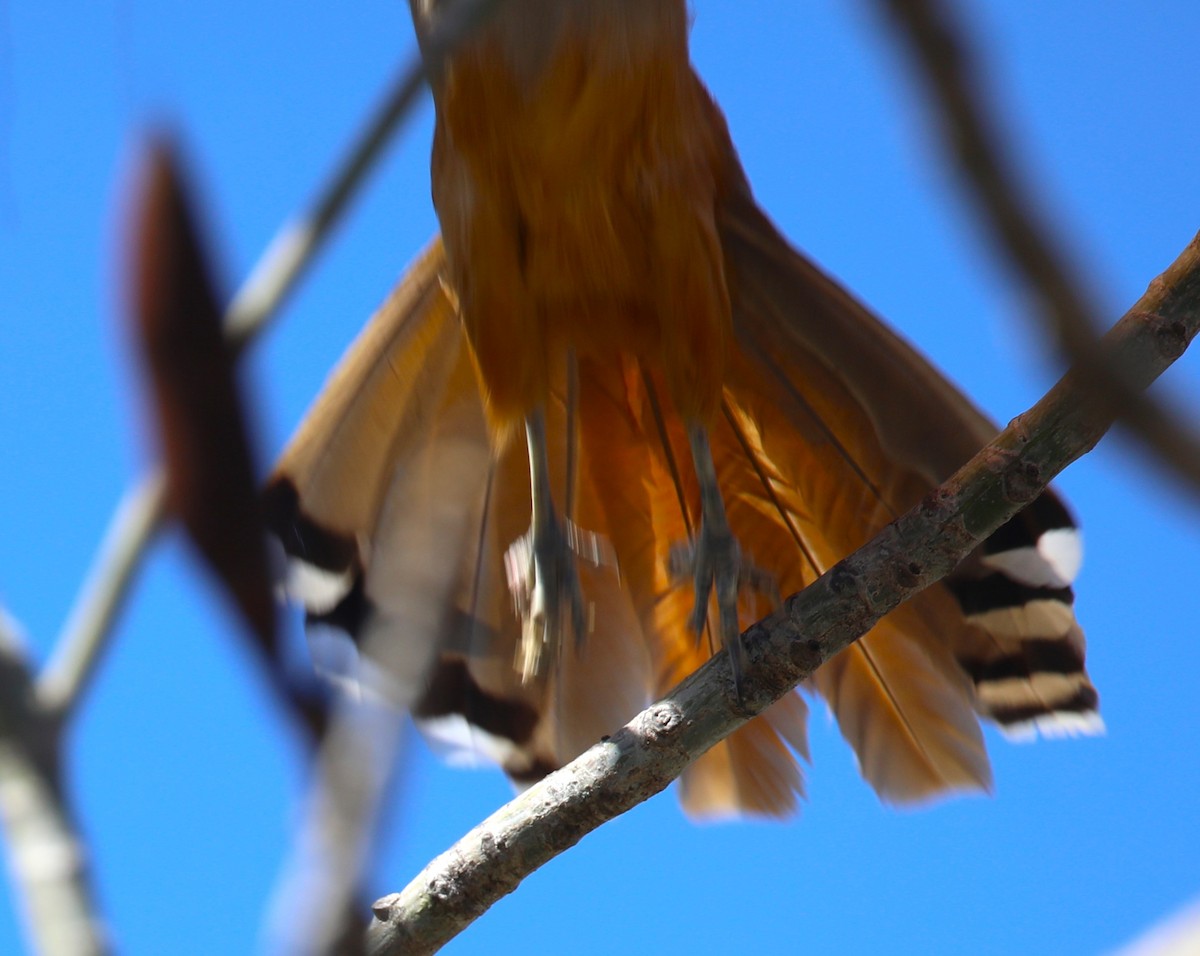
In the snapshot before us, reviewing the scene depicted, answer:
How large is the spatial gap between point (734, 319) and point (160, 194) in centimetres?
337

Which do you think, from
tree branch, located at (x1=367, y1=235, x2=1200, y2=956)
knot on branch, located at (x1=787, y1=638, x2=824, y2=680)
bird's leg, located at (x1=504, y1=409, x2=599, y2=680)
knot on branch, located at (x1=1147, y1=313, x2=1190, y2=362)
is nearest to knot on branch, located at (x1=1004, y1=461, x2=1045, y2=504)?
tree branch, located at (x1=367, y1=235, x2=1200, y2=956)

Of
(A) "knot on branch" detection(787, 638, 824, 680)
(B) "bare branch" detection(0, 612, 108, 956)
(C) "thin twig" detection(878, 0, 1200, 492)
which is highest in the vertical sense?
(C) "thin twig" detection(878, 0, 1200, 492)

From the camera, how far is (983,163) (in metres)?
0.68

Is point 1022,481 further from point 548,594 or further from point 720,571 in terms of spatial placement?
point 548,594

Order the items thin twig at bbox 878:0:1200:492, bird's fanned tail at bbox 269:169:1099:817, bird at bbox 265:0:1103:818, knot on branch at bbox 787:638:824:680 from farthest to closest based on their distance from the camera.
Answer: bird's fanned tail at bbox 269:169:1099:817
bird at bbox 265:0:1103:818
knot on branch at bbox 787:638:824:680
thin twig at bbox 878:0:1200:492

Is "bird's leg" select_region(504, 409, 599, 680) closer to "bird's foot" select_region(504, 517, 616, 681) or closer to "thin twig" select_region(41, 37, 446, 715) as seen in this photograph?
"bird's foot" select_region(504, 517, 616, 681)

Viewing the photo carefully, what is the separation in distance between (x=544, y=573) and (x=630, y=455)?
57cm

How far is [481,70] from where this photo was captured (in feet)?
11.3

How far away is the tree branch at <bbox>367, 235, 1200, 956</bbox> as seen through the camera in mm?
2902

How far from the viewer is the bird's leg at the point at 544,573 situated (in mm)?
3750

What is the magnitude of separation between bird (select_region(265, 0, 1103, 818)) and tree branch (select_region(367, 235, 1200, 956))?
33cm

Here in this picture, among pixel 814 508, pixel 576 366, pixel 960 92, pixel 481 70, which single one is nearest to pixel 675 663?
pixel 814 508

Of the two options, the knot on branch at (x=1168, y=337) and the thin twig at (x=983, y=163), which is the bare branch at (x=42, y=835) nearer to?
the thin twig at (x=983, y=163)

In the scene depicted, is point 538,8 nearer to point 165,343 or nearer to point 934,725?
point 934,725
